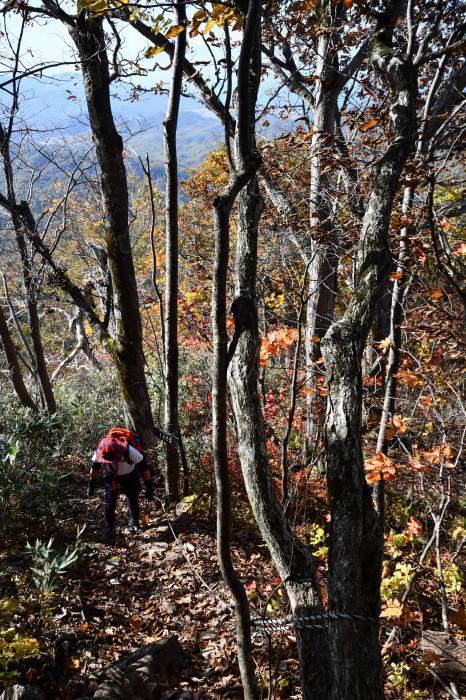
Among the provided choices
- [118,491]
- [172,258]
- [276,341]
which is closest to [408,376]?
A: [276,341]

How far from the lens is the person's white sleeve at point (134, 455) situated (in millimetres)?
4773

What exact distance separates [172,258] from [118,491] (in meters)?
2.95

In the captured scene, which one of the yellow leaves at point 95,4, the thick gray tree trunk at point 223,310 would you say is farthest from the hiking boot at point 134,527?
the yellow leaves at point 95,4

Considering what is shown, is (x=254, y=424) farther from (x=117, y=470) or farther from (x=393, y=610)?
(x=117, y=470)

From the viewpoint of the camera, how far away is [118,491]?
15.9ft

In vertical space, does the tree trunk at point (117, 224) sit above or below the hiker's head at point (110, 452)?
above

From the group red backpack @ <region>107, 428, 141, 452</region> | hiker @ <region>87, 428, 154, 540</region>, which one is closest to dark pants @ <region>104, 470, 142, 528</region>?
hiker @ <region>87, 428, 154, 540</region>

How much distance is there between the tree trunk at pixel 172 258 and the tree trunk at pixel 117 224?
632 mm

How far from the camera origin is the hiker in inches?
185

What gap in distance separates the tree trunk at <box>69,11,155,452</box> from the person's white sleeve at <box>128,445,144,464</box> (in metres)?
0.69

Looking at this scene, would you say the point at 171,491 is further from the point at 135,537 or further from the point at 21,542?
the point at 21,542

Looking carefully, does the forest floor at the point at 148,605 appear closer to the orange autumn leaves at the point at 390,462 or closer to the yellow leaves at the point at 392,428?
the orange autumn leaves at the point at 390,462

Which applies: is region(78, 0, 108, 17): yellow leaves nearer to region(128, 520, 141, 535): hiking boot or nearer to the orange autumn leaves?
the orange autumn leaves

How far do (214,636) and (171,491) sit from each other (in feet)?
6.34
